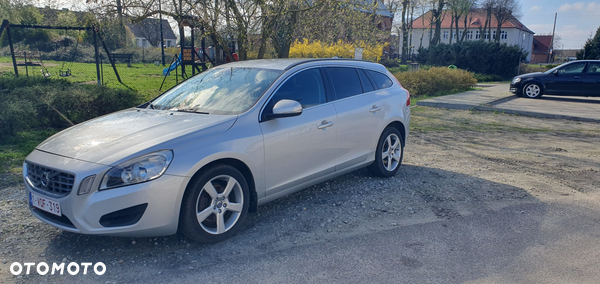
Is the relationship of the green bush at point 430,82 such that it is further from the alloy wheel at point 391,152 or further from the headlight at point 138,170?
the headlight at point 138,170

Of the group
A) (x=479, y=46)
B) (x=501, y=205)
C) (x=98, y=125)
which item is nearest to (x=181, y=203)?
(x=98, y=125)

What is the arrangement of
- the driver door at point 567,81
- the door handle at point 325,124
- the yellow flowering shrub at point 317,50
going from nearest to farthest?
the door handle at point 325,124 → the driver door at point 567,81 → the yellow flowering shrub at point 317,50

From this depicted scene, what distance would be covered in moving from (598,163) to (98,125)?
766 cm

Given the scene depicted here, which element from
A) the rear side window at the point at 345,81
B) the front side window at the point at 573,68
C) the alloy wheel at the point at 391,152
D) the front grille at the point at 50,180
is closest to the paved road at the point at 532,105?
the front side window at the point at 573,68

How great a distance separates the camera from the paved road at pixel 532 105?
42.4 feet

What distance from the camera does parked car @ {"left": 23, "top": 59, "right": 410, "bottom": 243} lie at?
3.43m

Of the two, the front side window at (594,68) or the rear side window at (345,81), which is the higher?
the front side window at (594,68)

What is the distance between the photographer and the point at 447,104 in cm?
1480

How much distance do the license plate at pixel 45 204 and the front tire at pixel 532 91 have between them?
1808cm

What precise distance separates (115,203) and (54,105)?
668 centimetres

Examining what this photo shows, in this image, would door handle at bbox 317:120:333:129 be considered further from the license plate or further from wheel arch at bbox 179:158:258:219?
the license plate

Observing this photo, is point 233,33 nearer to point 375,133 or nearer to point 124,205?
point 375,133

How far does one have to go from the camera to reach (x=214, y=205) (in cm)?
388

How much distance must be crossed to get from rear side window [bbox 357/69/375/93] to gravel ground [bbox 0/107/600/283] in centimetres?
127
